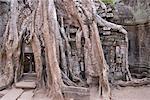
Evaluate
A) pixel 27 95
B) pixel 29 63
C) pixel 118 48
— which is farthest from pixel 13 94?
pixel 118 48

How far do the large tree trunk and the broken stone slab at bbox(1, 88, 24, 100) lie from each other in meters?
0.31

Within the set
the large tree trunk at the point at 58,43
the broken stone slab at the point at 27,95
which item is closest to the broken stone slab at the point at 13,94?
the broken stone slab at the point at 27,95

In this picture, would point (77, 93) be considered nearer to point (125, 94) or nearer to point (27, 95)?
point (27, 95)

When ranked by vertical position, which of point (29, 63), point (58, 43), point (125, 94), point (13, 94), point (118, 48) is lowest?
point (125, 94)

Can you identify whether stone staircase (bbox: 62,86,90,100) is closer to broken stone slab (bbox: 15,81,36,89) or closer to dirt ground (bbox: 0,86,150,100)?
dirt ground (bbox: 0,86,150,100)

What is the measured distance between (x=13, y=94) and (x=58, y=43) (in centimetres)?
138

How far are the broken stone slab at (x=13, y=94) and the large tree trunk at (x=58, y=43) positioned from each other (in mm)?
310

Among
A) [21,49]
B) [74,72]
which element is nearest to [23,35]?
[21,49]

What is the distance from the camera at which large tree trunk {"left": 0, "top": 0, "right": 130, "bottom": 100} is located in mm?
4961

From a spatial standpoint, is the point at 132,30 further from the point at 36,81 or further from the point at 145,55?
the point at 36,81

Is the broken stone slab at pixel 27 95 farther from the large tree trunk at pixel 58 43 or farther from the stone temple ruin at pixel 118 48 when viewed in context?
the stone temple ruin at pixel 118 48

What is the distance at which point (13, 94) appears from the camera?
4.73m

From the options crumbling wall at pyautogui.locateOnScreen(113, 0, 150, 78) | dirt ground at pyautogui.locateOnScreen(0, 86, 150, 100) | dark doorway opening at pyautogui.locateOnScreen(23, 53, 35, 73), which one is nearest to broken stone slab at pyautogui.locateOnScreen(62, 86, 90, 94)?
dirt ground at pyautogui.locateOnScreen(0, 86, 150, 100)

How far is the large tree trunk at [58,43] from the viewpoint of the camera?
496 centimetres
